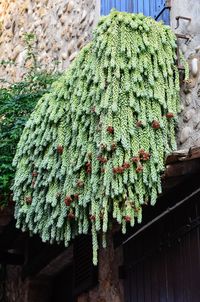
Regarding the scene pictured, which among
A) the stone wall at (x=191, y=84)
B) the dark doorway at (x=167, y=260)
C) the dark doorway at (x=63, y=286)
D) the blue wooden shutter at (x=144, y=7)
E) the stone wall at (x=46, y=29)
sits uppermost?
the stone wall at (x=46, y=29)

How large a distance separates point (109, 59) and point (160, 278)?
69.3 inches

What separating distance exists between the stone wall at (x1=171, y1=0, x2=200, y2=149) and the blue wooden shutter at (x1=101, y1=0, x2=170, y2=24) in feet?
0.98

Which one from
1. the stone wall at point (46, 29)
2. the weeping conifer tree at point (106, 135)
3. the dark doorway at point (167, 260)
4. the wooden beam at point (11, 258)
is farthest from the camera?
the wooden beam at point (11, 258)

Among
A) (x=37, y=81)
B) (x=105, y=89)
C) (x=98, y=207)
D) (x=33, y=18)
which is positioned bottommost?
(x=98, y=207)

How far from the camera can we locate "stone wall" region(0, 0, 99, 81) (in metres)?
8.12

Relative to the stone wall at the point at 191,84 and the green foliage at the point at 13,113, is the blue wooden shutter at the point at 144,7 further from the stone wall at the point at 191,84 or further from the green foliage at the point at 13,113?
the green foliage at the point at 13,113

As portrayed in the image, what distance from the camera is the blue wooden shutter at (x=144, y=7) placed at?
20.8 feet

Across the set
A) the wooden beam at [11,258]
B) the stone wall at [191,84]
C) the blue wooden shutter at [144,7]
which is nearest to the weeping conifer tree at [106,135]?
the stone wall at [191,84]

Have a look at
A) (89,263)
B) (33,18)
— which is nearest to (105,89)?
(89,263)

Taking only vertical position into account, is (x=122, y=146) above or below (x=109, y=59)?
below

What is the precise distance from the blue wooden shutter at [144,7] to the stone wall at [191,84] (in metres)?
0.30

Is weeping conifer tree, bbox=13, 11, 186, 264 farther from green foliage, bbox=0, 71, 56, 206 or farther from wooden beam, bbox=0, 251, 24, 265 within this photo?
wooden beam, bbox=0, 251, 24, 265

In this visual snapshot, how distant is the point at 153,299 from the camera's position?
596 centimetres

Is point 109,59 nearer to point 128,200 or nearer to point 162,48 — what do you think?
point 162,48
